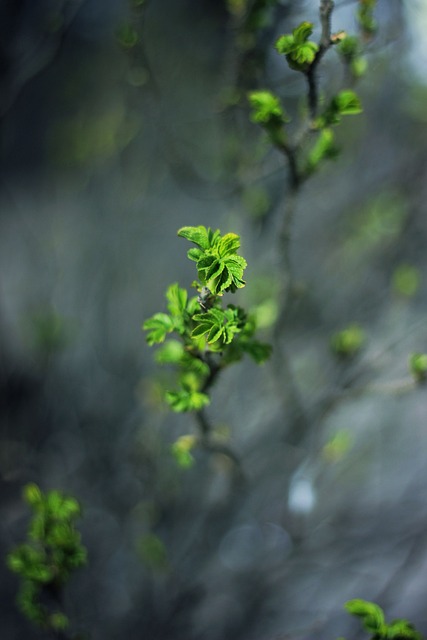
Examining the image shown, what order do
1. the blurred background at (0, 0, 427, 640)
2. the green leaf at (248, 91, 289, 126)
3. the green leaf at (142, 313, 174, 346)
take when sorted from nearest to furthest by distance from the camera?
the green leaf at (142, 313, 174, 346), the green leaf at (248, 91, 289, 126), the blurred background at (0, 0, 427, 640)

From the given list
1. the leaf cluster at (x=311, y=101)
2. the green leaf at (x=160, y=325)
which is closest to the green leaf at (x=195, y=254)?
the green leaf at (x=160, y=325)

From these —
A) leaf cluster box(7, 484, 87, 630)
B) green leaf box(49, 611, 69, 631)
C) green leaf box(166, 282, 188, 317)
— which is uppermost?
green leaf box(166, 282, 188, 317)

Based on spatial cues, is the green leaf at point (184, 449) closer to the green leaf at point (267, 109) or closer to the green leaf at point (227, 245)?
the green leaf at point (227, 245)

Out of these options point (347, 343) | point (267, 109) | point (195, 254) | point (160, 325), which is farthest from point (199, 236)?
point (347, 343)

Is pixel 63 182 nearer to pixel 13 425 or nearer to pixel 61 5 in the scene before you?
pixel 61 5

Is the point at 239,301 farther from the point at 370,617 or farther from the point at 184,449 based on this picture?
the point at 370,617

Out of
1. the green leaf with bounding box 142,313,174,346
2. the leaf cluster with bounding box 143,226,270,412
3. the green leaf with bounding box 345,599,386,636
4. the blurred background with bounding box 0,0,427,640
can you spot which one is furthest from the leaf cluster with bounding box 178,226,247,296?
the blurred background with bounding box 0,0,427,640

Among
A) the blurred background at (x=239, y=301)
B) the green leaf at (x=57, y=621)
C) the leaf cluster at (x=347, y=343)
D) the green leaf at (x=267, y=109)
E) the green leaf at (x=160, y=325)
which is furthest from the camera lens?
the blurred background at (x=239, y=301)

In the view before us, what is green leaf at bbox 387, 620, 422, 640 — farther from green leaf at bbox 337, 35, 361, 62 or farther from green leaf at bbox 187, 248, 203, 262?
green leaf at bbox 337, 35, 361, 62
